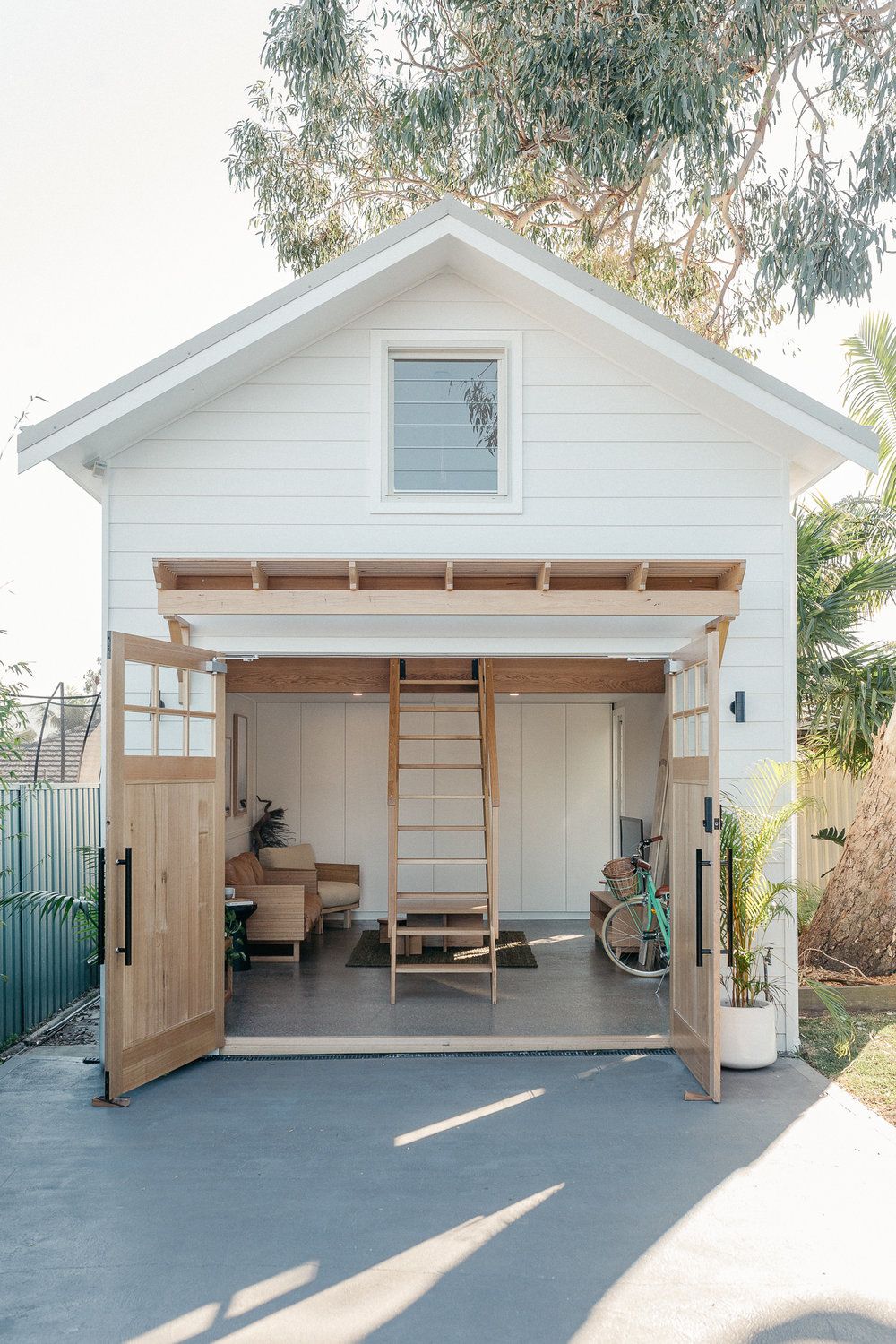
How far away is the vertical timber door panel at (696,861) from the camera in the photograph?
558cm

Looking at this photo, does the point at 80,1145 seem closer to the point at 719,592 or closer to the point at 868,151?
the point at 719,592

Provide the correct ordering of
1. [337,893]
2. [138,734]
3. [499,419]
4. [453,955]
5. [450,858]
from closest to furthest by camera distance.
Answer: [138,734], [499,419], [450,858], [453,955], [337,893]

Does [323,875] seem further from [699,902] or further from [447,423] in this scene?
[699,902]

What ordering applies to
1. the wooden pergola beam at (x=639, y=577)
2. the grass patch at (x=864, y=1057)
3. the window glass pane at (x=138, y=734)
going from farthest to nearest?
the wooden pergola beam at (x=639, y=577), the window glass pane at (x=138, y=734), the grass patch at (x=864, y=1057)

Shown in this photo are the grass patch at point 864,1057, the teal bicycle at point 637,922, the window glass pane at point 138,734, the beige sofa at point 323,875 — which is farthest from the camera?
the beige sofa at point 323,875

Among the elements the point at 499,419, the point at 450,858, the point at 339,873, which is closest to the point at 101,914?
the point at 450,858

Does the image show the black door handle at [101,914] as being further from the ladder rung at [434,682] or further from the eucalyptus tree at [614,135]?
the eucalyptus tree at [614,135]

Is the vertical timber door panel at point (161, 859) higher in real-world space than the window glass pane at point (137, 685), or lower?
lower

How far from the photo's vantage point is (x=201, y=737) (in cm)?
653

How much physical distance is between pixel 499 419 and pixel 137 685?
9.08 ft

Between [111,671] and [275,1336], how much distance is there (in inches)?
127

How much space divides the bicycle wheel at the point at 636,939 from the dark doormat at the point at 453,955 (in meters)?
0.69

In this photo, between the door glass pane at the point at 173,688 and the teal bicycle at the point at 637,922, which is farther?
the teal bicycle at the point at 637,922

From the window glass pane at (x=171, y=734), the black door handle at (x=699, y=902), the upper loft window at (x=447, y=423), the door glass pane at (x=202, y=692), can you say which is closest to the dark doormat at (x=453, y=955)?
the door glass pane at (x=202, y=692)
